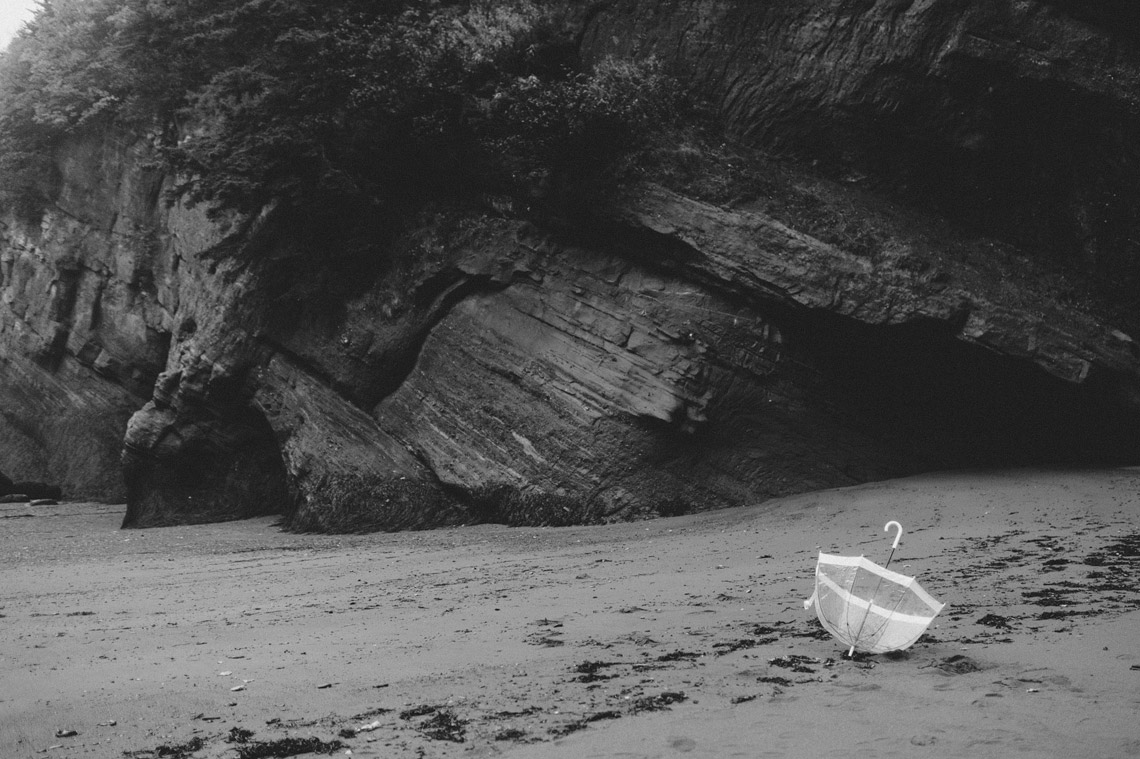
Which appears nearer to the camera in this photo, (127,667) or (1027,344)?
(127,667)

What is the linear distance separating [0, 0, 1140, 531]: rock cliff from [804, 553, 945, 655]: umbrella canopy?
6.93 meters

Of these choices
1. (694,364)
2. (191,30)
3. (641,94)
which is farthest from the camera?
(191,30)

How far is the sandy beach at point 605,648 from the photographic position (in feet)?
16.0

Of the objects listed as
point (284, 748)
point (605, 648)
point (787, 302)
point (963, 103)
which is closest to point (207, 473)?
point (787, 302)

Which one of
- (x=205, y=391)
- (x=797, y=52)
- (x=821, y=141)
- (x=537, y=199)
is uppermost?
(x=797, y=52)

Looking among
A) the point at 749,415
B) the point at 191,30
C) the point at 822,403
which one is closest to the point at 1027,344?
the point at 822,403

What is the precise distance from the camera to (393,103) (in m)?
14.5

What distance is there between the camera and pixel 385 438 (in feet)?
48.4

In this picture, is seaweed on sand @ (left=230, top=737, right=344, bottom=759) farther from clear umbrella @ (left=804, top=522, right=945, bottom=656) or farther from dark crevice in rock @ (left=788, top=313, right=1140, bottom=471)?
dark crevice in rock @ (left=788, top=313, right=1140, bottom=471)

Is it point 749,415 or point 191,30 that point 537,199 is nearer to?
point 749,415

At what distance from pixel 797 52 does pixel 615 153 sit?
2.77 meters

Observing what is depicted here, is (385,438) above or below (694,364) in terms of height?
below

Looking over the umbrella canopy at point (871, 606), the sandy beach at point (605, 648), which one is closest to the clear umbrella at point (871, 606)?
the umbrella canopy at point (871, 606)

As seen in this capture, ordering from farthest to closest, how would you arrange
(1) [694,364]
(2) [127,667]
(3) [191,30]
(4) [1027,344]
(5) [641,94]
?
(3) [191,30]
(5) [641,94]
(1) [694,364]
(4) [1027,344]
(2) [127,667]
